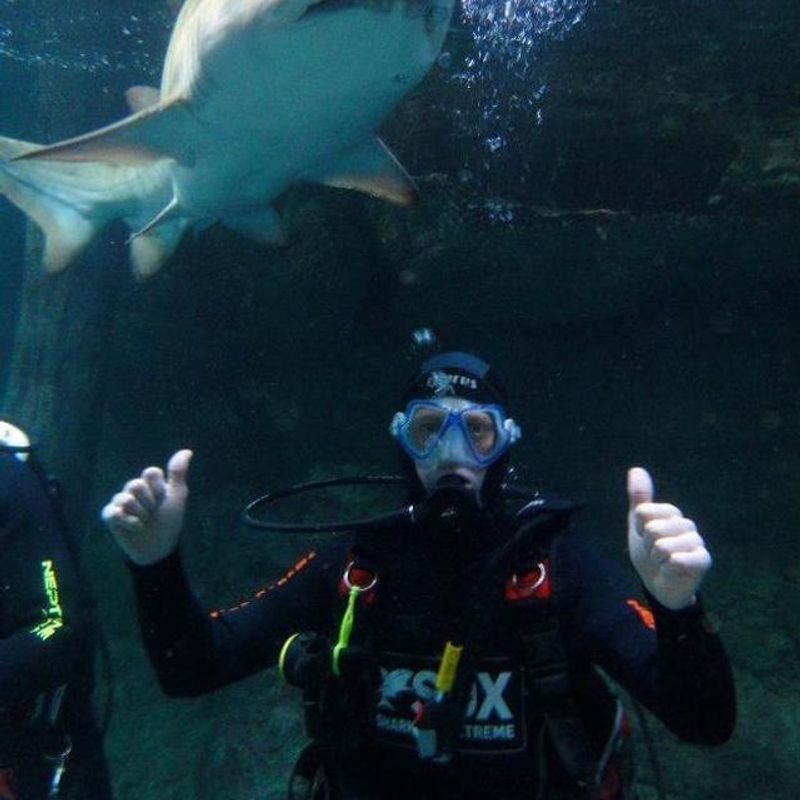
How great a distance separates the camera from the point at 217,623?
2.80 metres

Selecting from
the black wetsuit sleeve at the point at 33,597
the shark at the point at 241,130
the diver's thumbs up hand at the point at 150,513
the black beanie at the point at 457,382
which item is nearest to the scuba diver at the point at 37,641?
the black wetsuit sleeve at the point at 33,597

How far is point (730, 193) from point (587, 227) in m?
1.17

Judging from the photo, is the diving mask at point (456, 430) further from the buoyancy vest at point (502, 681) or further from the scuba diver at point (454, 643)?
the buoyancy vest at point (502, 681)

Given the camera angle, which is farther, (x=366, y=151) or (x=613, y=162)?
(x=613, y=162)

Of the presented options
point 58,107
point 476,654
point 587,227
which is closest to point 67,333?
point 58,107

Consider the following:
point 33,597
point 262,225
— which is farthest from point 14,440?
point 262,225

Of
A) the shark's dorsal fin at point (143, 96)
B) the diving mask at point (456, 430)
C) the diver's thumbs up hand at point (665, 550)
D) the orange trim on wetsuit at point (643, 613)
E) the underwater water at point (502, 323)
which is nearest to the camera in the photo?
the diver's thumbs up hand at point (665, 550)

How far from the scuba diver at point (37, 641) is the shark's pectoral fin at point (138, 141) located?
162 cm

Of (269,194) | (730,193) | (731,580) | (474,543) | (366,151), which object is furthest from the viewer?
(731,580)

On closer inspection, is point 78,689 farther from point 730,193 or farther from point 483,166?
point 730,193

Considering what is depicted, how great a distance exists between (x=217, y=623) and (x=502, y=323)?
4924mm

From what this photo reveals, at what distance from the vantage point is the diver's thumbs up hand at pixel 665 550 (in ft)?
6.16

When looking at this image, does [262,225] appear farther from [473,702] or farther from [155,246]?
[473,702]

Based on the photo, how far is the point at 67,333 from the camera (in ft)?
25.0
